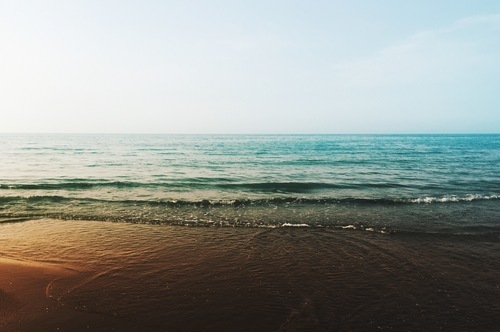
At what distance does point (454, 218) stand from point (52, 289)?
13989mm

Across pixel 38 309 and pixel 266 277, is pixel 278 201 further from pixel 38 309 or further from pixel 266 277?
pixel 38 309

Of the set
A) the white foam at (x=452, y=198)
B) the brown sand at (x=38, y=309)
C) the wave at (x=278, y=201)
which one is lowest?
the brown sand at (x=38, y=309)

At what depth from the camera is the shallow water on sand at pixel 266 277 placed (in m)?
5.30

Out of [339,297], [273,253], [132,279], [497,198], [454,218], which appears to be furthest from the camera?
[497,198]

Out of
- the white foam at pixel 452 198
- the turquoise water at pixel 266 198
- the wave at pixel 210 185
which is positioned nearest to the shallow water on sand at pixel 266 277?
the turquoise water at pixel 266 198

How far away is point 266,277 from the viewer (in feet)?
22.7

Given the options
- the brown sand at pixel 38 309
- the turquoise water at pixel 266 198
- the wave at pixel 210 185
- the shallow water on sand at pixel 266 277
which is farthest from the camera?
the wave at pixel 210 185

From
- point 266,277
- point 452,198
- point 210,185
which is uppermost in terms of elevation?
point 452,198

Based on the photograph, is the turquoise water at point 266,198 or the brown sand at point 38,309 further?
the turquoise water at point 266,198

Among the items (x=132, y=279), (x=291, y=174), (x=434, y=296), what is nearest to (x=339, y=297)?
(x=434, y=296)

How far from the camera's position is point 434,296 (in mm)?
6094

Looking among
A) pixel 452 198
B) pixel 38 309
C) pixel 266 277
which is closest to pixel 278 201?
pixel 266 277

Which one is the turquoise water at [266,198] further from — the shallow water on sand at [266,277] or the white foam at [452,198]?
the shallow water on sand at [266,277]

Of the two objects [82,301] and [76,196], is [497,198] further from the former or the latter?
[76,196]
